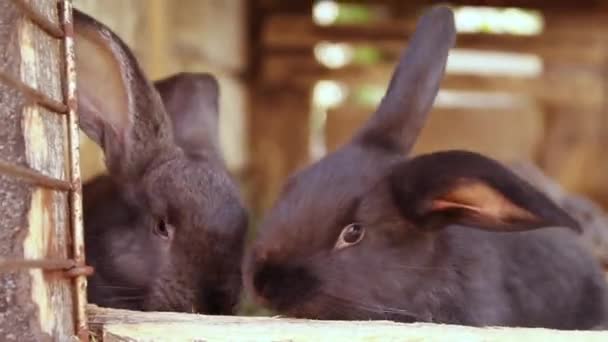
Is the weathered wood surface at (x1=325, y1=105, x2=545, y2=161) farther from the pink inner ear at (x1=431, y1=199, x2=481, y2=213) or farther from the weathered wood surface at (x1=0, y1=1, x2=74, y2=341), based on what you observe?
the weathered wood surface at (x1=0, y1=1, x2=74, y2=341)

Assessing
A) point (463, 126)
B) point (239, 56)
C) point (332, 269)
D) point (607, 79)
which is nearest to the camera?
point (332, 269)

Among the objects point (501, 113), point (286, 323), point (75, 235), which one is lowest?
point (286, 323)

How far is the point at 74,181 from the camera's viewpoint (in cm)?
188

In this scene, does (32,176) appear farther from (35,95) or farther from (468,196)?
(468,196)

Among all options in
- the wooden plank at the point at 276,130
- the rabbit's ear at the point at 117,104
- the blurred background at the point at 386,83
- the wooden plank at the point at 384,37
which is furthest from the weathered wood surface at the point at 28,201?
the wooden plank at the point at 276,130

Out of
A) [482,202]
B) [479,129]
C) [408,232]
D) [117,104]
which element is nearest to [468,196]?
[482,202]

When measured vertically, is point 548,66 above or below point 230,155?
above

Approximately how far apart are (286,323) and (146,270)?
0.75m

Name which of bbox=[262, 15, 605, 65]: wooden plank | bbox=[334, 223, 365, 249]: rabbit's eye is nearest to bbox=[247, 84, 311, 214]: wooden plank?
bbox=[262, 15, 605, 65]: wooden plank

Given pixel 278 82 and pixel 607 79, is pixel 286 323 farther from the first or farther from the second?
pixel 607 79

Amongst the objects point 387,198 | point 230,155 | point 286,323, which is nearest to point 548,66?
point 230,155

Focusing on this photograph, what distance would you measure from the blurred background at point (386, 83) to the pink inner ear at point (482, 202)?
3126mm

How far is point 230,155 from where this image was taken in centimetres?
611

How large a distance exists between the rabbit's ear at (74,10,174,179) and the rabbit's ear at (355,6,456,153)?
1.72 ft
